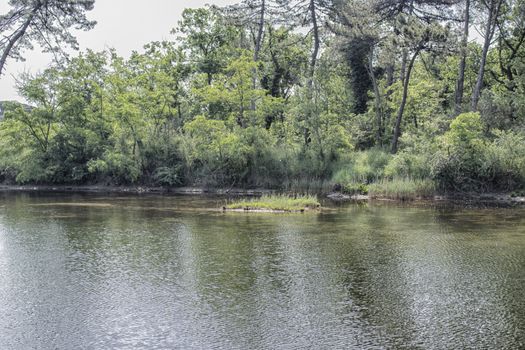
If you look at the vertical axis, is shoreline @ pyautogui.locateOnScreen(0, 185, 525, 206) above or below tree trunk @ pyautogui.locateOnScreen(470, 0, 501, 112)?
below

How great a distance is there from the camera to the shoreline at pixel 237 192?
32.5 metres

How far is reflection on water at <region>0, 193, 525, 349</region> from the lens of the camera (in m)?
9.53

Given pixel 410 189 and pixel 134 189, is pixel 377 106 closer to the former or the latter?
pixel 410 189

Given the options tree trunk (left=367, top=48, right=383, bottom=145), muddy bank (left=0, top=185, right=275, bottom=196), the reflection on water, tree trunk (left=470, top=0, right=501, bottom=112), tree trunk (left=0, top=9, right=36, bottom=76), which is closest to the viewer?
the reflection on water

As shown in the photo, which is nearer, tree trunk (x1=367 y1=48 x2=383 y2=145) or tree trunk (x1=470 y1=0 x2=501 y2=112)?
tree trunk (x1=470 y1=0 x2=501 y2=112)

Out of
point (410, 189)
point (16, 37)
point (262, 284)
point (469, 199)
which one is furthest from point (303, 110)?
point (262, 284)

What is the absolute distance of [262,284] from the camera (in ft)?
42.1

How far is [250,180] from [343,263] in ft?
87.6

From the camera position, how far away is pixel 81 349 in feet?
29.1

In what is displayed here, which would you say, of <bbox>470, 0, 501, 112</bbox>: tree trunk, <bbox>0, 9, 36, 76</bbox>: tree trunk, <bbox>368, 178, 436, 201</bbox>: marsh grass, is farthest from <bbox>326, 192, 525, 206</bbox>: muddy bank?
<bbox>0, 9, 36, 76</bbox>: tree trunk

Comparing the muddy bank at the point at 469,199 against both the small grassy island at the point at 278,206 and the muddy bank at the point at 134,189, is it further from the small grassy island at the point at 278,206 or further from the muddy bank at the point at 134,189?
the muddy bank at the point at 134,189

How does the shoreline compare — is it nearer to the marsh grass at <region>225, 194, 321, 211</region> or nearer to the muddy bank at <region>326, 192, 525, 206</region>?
the muddy bank at <region>326, 192, 525, 206</region>

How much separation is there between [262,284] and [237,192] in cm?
2739

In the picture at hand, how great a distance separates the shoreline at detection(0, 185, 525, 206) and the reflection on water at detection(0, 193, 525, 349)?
9.34 m
